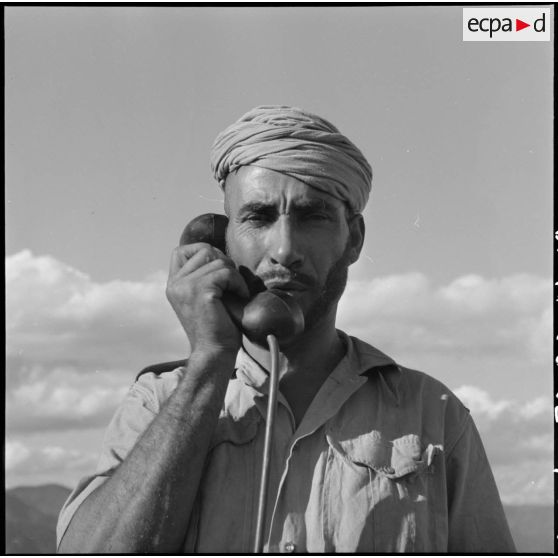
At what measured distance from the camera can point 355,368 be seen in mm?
3766

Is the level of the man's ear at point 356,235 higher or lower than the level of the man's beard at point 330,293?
higher

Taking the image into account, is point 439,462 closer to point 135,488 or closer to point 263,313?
point 263,313

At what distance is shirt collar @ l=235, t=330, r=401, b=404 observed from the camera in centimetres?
369

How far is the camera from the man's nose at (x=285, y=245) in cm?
361

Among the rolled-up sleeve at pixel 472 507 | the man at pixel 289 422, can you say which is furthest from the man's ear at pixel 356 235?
the rolled-up sleeve at pixel 472 507

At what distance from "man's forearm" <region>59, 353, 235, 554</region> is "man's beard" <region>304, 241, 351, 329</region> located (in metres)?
0.46

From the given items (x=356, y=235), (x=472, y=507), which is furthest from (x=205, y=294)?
(x=472, y=507)

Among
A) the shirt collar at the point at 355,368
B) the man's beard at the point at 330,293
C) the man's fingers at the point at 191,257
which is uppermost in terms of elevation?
the man's fingers at the point at 191,257

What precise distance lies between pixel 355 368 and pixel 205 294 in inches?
21.7

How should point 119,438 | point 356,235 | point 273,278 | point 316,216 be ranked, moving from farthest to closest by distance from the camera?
point 356,235 → point 316,216 → point 273,278 → point 119,438

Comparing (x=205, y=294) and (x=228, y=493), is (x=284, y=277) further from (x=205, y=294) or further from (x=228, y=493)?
(x=228, y=493)

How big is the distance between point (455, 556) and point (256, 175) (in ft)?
4.18

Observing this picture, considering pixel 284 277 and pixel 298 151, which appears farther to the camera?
pixel 298 151

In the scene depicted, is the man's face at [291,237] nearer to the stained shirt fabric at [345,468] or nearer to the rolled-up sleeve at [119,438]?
the stained shirt fabric at [345,468]
